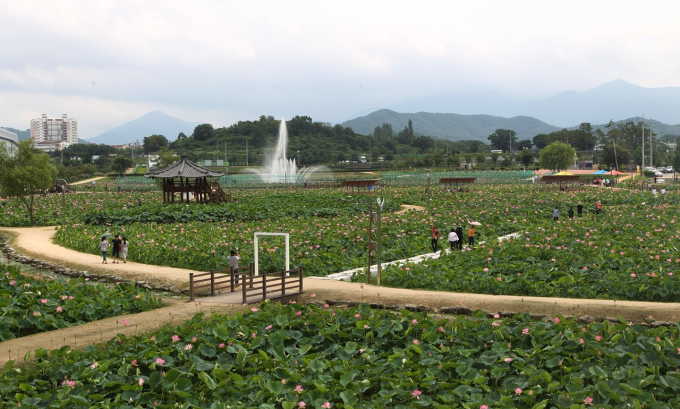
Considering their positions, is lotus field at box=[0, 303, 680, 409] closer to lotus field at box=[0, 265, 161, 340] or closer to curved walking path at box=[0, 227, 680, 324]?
curved walking path at box=[0, 227, 680, 324]

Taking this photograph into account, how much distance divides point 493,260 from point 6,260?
749 inches

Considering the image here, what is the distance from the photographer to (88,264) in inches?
811

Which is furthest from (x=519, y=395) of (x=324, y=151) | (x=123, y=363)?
(x=324, y=151)

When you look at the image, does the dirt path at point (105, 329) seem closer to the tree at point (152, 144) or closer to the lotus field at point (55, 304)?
the lotus field at point (55, 304)

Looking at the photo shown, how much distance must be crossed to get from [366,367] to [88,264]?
576 inches

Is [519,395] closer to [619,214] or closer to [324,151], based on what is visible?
[619,214]

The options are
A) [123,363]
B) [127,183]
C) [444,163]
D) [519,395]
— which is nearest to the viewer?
[519,395]

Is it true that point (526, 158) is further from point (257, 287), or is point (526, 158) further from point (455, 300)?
point (257, 287)

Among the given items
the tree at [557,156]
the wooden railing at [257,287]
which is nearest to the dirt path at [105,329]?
the wooden railing at [257,287]

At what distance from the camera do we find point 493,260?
58.1 feet

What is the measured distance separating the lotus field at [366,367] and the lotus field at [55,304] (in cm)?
246

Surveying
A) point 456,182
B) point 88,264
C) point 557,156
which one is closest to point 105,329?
point 88,264

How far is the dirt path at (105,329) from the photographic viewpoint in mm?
10742

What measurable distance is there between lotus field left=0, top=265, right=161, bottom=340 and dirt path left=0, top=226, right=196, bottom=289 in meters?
2.83
